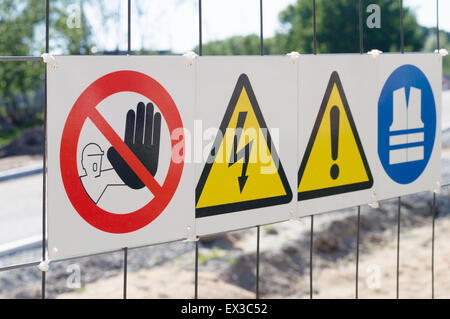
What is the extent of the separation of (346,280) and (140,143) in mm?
6158

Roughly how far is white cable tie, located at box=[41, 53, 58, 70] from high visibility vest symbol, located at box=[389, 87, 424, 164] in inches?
65.3

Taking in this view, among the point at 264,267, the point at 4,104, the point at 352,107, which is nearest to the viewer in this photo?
the point at 352,107

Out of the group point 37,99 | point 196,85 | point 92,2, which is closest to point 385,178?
point 196,85

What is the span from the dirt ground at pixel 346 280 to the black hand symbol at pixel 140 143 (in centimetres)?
373

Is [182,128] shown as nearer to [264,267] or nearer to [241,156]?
[241,156]

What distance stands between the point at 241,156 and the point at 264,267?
5594 millimetres

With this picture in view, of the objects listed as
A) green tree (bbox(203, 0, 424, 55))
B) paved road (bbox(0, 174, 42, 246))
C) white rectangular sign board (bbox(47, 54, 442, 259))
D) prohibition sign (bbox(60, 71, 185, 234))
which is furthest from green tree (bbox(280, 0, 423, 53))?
prohibition sign (bbox(60, 71, 185, 234))

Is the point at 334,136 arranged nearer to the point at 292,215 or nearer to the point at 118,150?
the point at 292,215

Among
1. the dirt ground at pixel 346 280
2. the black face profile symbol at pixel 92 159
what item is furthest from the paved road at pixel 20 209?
the black face profile symbol at pixel 92 159

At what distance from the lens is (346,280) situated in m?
7.53

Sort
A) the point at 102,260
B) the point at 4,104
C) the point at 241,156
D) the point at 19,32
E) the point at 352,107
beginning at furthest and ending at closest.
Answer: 1. the point at 4,104
2. the point at 19,32
3. the point at 102,260
4. the point at 352,107
5. the point at 241,156

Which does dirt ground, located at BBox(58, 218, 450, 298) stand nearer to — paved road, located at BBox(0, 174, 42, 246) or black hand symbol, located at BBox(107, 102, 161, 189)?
paved road, located at BBox(0, 174, 42, 246)

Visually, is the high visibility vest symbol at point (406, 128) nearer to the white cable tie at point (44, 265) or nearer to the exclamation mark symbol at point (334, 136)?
the exclamation mark symbol at point (334, 136)
